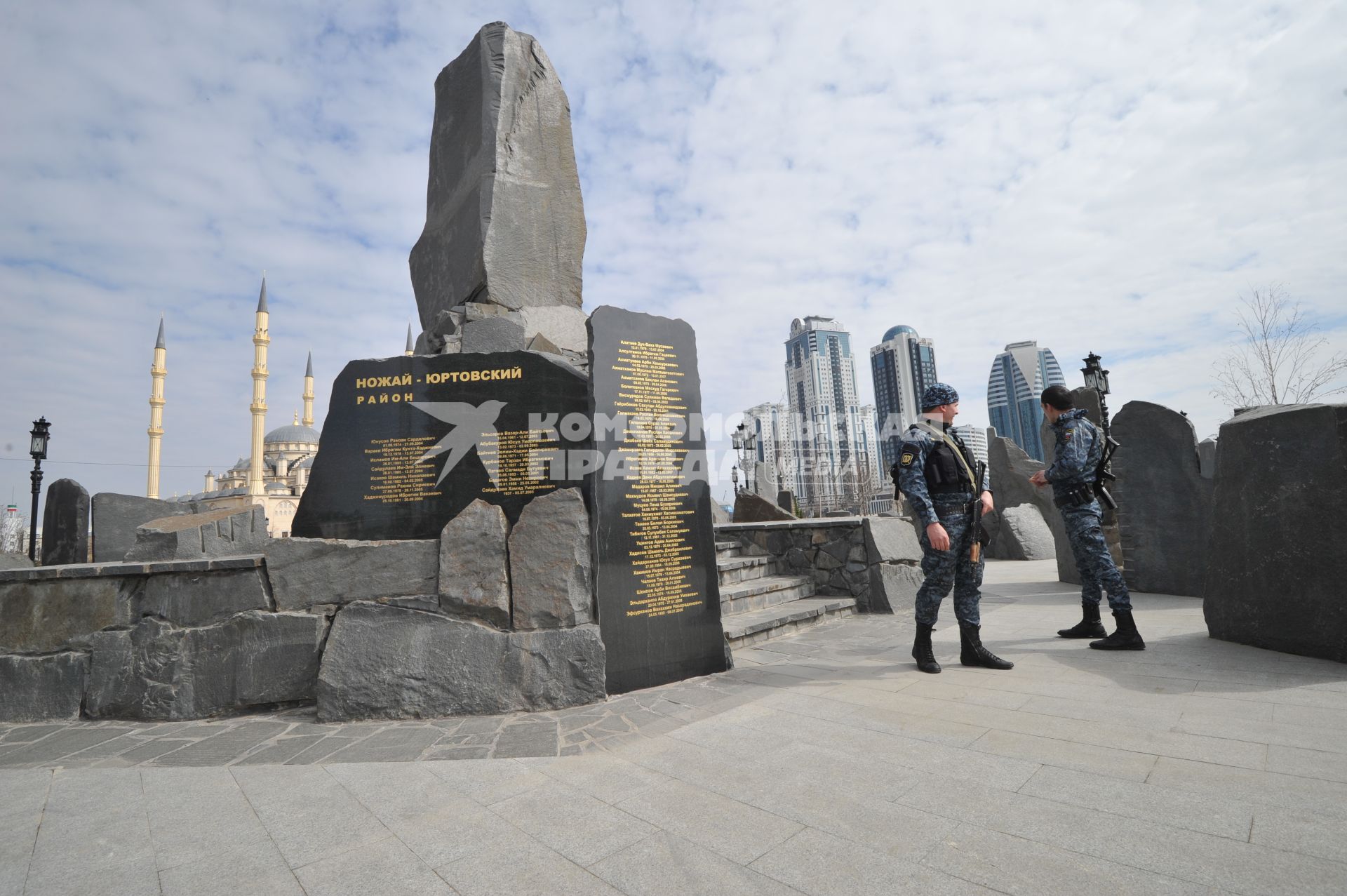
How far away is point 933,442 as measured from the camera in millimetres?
4289

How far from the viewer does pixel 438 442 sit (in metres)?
4.30

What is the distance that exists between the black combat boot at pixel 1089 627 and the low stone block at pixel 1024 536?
8.56 m

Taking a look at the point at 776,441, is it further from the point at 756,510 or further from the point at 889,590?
the point at 889,590

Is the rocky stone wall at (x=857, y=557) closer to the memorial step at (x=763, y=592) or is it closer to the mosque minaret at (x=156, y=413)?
the memorial step at (x=763, y=592)

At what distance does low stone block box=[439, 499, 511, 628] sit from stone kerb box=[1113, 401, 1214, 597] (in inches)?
279

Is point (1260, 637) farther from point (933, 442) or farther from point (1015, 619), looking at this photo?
point (933, 442)

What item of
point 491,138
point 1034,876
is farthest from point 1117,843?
point 491,138

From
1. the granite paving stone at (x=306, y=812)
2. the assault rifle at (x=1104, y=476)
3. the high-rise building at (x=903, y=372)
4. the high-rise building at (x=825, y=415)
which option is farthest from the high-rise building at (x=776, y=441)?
the granite paving stone at (x=306, y=812)

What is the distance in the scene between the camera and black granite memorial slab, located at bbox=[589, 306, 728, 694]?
13.4 ft

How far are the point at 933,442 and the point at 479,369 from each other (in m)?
3.30

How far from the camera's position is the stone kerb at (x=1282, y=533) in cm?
361

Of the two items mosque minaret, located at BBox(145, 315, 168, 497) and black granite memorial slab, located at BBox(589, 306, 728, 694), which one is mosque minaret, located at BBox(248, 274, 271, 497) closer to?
mosque minaret, located at BBox(145, 315, 168, 497)

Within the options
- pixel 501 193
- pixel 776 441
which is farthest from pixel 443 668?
pixel 776 441

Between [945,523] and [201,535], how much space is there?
8565mm
